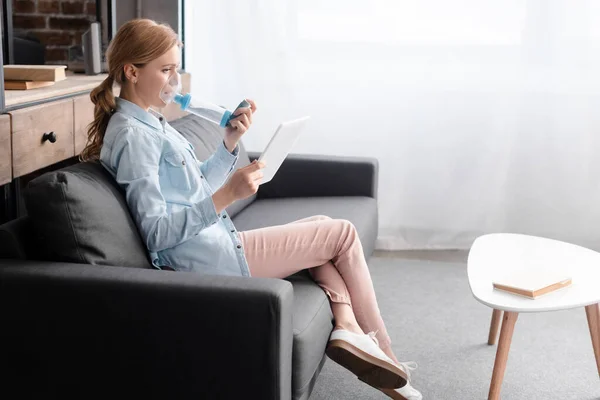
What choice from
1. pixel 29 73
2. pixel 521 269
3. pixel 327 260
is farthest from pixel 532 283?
pixel 29 73

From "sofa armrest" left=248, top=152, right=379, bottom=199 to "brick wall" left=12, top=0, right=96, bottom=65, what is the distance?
0.99 metres

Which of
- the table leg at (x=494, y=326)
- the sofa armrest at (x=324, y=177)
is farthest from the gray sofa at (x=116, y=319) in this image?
the sofa armrest at (x=324, y=177)

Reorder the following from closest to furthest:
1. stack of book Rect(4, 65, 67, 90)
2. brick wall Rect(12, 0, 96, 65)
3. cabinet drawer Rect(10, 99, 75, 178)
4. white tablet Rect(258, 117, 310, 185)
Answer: white tablet Rect(258, 117, 310, 185), cabinet drawer Rect(10, 99, 75, 178), stack of book Rect(4, 65, 67, 90), brick wall Rect(12, 0, 96, 65)

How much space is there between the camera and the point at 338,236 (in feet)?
7.20

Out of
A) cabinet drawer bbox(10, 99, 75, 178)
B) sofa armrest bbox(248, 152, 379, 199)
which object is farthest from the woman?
sofa armrest bbox(248, 152, 379, 199)

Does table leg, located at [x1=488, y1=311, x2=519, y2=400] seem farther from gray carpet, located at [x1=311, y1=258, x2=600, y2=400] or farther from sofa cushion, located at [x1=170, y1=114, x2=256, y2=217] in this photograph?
sofa cushion, located at [x1=170, y1=114, x2=256, y2=217]

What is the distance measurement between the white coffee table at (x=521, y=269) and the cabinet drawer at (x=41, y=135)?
1.24m

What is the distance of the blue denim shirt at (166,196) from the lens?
190cm

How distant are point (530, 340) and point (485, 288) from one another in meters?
0.72

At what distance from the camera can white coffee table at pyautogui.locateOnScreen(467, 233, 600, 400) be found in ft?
6.99

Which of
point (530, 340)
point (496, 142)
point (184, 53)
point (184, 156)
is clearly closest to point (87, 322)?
point (184, 156)

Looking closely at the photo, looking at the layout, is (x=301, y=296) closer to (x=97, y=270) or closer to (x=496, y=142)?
(x=97, y=270)

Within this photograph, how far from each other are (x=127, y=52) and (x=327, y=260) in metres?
0.76

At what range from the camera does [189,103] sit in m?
2.09
